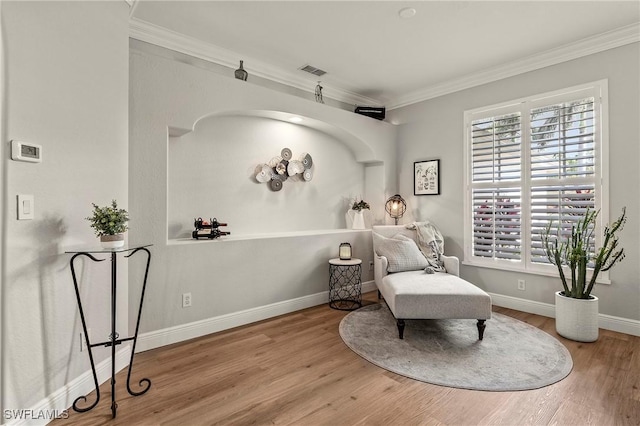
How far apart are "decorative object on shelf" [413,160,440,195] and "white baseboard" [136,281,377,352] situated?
1.94 metres

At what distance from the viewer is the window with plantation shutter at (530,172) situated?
10.5 feet

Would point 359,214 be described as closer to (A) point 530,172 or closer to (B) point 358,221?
(B) point 358,221

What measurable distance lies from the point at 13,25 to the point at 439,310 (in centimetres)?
332

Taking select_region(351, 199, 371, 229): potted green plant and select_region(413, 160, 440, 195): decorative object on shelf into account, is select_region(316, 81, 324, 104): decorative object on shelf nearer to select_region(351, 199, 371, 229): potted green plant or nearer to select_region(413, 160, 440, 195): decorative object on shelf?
select_region(351, 199, 371, 229): potted green plant

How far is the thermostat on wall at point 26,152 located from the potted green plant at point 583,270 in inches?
157

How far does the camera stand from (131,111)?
2.58 meters

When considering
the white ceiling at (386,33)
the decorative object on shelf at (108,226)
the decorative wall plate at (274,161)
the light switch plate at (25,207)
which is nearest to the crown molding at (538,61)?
the white ceiling at (386,33)

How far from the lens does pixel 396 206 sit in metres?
4.71

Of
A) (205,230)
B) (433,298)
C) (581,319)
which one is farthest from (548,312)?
(205,230)

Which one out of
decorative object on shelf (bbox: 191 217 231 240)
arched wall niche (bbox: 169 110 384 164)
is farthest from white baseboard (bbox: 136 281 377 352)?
arched wall niche (bbox: 169 110 384 164)

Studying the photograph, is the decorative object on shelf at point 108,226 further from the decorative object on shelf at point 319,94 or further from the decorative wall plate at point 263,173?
the decorative object on shelf at point 319,94

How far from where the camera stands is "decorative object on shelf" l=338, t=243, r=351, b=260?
3918 mm

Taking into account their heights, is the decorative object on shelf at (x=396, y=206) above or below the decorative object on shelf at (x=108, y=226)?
above

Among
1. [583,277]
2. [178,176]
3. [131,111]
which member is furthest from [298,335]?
[583,277]
